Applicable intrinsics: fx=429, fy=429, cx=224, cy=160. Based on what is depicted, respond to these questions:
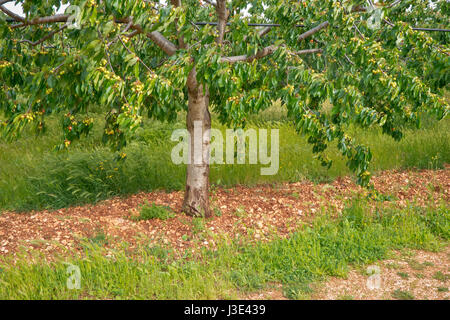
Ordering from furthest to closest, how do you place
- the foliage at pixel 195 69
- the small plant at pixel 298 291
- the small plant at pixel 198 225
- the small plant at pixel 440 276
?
the small plant at pixel 198 225 < the small plant at pixel 440 276 < the small plant at pixel 298 291 < the foliage at pixel 195 69

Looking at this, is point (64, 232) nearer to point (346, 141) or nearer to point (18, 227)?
point (18, 227)

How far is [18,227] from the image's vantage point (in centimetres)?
588

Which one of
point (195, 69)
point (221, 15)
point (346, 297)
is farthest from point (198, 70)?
point (346, 297)

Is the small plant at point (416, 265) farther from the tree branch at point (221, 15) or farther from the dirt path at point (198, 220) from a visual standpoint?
the tree branch at point (221, 15)

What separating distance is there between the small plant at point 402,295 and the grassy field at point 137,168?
363cm

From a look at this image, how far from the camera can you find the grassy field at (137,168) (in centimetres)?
727

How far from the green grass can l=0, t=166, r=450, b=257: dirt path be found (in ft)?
1.01

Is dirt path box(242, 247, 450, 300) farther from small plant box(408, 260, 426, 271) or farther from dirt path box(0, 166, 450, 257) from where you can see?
dirt path box(0, 166, 450, 257)

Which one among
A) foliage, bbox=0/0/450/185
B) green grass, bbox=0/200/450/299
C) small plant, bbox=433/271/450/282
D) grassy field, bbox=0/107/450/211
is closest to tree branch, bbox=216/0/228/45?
foliage, bbox=0/0/450/185

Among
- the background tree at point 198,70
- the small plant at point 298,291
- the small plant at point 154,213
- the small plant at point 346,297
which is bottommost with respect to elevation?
the small plant at point 346,297

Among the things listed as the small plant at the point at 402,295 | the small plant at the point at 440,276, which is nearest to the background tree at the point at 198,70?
the small plant at the point at 440,276

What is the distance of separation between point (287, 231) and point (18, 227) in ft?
12.1
